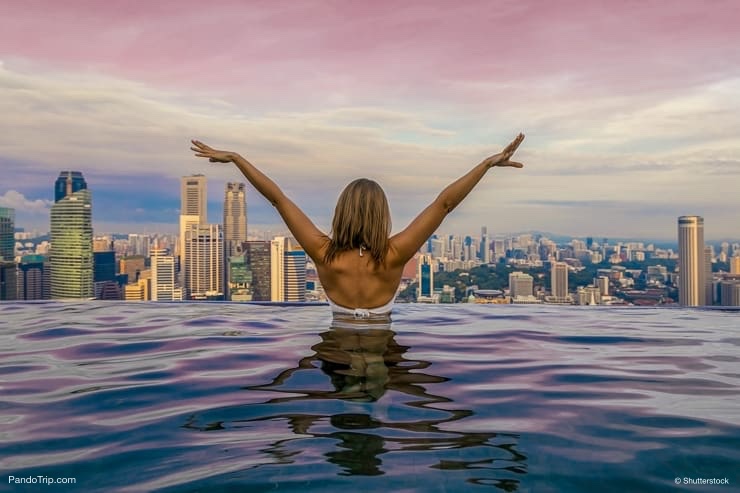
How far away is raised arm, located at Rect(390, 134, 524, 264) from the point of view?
514 centimetres

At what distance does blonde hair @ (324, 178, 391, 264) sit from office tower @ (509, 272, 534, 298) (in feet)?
151

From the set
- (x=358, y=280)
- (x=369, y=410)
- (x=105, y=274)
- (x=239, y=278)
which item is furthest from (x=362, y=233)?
(x=105, y=274)

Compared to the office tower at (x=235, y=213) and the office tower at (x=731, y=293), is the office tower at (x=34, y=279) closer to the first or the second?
the office tower at (x=235, y=213)

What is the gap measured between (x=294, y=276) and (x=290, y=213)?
8016 cm

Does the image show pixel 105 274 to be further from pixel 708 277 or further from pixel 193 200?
pixel 708 277

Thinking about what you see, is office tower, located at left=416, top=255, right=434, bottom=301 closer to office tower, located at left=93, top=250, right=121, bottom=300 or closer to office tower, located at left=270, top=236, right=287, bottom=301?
office tower, located at left=270, top=236, right=287, bottom=301

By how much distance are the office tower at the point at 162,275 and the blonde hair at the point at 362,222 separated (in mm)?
99826

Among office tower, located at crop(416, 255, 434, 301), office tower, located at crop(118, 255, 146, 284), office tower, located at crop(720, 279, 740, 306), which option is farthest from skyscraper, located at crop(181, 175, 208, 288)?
office tower, located at crop(720, 279, 740, 306)

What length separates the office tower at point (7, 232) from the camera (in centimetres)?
9531

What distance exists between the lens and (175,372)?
4516mm

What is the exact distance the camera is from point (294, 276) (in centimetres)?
8475

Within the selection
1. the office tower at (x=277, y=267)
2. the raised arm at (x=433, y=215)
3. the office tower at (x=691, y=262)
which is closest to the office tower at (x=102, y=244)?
the office tower at (x=277, y=267)

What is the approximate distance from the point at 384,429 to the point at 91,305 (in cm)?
799

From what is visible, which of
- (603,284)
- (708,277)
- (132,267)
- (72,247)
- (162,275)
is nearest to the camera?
(603,284)
